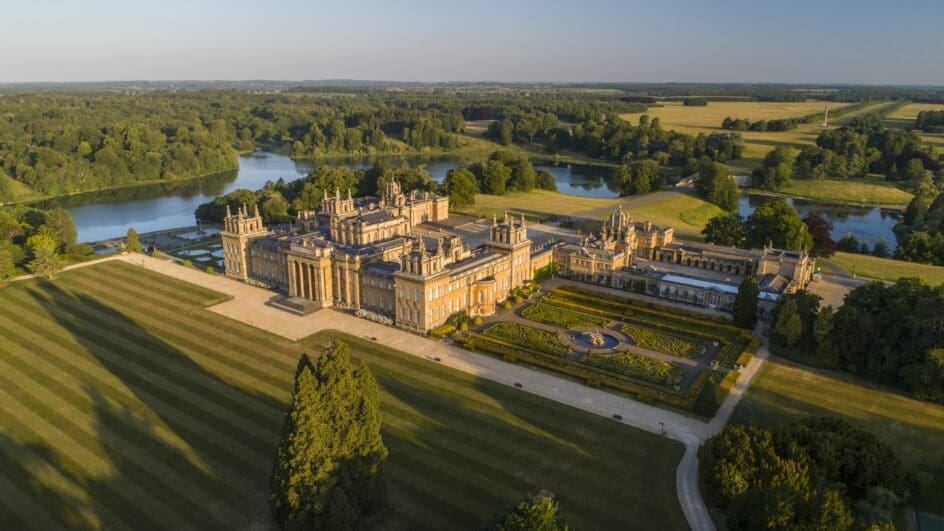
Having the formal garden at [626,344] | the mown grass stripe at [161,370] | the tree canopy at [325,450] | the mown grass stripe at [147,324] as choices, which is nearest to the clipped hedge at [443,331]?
the formal garden at [626,344]

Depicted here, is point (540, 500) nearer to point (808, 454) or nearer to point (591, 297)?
point (808, 454)

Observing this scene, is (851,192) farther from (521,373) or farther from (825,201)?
(521,373)

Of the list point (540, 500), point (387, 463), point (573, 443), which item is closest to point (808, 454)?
point (573, 443)

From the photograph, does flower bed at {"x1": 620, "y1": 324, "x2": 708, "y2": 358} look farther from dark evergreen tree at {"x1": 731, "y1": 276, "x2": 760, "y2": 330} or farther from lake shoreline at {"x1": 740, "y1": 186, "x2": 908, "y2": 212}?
lake shoreline at {"x1": 740, "y1": 186, "x2": 908, "y2": 212}

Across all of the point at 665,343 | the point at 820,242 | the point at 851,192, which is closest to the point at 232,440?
the point at 665,343

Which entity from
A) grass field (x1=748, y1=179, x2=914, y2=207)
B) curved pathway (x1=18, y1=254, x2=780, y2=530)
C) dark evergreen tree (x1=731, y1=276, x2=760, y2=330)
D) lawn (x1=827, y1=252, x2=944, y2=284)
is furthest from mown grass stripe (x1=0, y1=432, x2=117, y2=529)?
grass field (x1=748, y1=179, x2=914, y2=207)

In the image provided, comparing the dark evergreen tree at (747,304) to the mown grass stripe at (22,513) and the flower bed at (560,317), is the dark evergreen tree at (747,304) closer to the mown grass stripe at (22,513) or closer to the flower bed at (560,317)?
the flower bed at (560,317)
